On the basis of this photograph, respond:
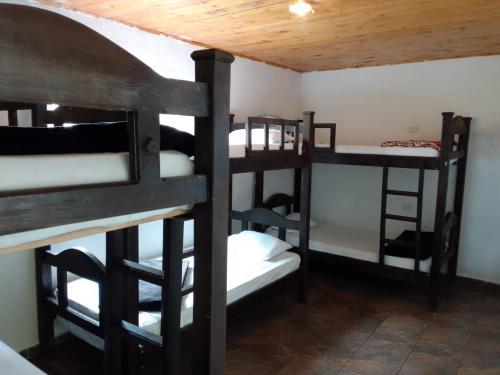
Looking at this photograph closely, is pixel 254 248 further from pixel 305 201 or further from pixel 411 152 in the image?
pixel 411 152

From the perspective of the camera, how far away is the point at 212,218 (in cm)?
111

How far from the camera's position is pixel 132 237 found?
2111mm

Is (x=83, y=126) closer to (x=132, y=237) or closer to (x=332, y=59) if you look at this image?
(x=132, y=237)

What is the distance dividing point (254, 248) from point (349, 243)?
3.45 ft

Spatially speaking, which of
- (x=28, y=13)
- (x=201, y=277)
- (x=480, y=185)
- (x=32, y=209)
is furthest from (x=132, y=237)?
(x=480, y=185)

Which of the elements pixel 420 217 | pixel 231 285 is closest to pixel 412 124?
pixel 420 217

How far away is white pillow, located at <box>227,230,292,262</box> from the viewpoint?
3.00 metres

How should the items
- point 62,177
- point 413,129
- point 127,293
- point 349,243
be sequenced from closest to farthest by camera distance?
point 62,177 → point 127,293 → point 349,243 → point 413,129

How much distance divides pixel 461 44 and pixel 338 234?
6.54ft

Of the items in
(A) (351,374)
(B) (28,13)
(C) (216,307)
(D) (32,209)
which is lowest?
(A) (351,374)

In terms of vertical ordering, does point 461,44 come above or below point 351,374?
above

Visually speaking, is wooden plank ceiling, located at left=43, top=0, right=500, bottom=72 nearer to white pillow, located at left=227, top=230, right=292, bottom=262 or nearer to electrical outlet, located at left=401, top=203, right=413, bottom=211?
electrical outlet, located at left=401, top=203, right=413, bottom=211

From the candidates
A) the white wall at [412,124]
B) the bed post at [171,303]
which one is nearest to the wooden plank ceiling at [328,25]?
the white wall at [412,124]

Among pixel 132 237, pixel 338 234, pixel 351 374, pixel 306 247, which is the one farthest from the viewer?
pixel 338 234
